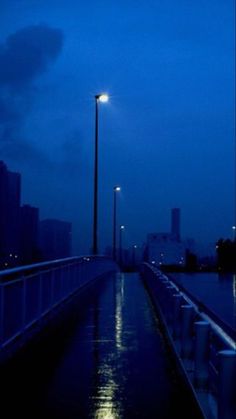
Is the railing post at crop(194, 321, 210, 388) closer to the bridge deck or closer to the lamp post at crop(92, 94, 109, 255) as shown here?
the bridge deck

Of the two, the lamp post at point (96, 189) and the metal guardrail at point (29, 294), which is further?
the lamp post at point (96, 189)

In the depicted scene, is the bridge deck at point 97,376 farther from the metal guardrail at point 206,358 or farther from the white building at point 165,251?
the white building at point 165,251

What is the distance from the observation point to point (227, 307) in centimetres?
2167

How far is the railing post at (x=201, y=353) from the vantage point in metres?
6.70

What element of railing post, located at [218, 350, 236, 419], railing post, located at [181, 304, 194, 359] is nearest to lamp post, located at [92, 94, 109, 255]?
railing post, located at [181, 304, 194, 359]

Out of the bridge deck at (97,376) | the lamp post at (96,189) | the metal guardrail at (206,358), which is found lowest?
the bridge deck at (97,376)

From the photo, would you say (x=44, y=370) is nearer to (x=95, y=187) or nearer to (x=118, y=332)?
(x=118, y=332)

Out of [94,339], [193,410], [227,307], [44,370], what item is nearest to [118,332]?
[94,339]

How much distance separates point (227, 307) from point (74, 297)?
5601mm

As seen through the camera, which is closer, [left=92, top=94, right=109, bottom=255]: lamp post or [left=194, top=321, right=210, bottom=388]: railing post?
[left=194, top=321, right=210, bottom=388]: railing post

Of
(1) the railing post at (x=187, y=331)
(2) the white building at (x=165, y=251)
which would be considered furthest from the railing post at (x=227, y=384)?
(2) the white building at (x=165, y=251)

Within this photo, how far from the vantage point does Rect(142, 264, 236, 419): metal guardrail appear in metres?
4.97

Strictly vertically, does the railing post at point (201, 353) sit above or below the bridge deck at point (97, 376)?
above

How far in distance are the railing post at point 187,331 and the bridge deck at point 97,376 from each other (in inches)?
12.2
